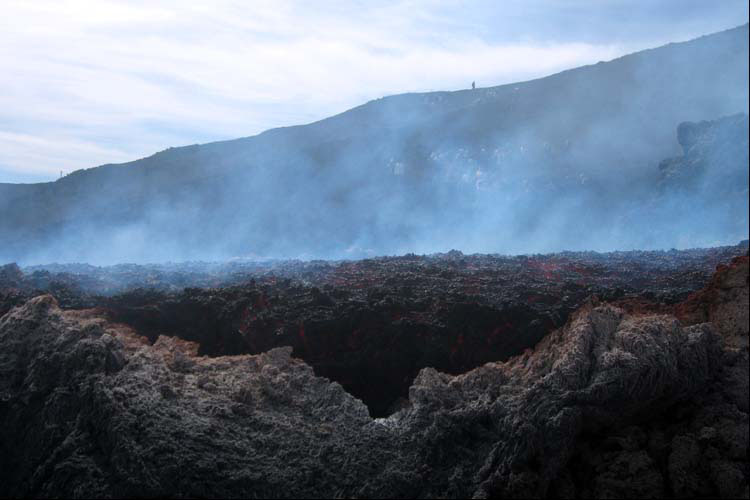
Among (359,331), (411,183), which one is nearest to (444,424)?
(359,331)

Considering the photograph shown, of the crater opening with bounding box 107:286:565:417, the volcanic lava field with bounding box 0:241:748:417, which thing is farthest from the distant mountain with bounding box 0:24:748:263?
the crater opening with bounding box 107:286:565:417

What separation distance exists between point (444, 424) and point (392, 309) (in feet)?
6.24

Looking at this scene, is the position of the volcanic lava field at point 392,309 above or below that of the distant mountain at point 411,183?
below

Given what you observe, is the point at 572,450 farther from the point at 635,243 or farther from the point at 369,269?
the point at 635,243

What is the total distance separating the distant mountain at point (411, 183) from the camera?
3102 centimetres

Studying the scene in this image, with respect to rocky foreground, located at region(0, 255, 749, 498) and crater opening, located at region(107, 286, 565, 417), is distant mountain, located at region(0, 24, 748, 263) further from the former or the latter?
rocky foreground, located at region(0, 255, 749, 498)

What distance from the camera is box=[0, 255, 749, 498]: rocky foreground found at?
185 inches

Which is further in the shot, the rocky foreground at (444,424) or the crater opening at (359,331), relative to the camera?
the crater opening at (359,331)

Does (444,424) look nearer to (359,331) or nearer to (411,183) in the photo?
(359,331)

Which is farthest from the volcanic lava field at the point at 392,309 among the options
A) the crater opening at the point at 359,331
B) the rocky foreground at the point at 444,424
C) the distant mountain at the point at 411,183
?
the distant mountain at the point at 411,183

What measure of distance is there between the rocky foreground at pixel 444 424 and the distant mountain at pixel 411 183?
2297cm

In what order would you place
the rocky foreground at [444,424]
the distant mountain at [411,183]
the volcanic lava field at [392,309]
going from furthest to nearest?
the distant mountain at [411,183] < the volcanic lava field at [392,309] < the rocky foreground at [444,424]

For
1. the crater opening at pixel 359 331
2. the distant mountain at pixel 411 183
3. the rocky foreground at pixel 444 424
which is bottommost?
the rocky foreground at pixel 444 424

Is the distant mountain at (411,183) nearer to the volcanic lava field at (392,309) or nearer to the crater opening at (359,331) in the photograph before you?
the volcanic lava field at (392,309)
